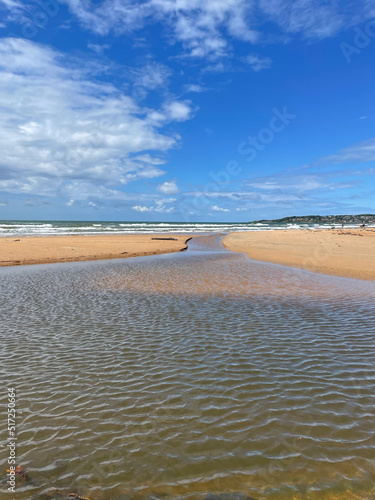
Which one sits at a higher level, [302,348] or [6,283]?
[6,283]

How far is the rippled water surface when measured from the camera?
409cm

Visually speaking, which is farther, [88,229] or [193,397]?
[88,229]

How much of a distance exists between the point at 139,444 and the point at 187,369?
2563 mm

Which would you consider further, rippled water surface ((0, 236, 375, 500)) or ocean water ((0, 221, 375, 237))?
ocean water ((0, 221, 375, 237))

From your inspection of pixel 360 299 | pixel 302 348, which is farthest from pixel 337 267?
pixel 302 348

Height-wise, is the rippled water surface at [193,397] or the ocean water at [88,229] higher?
the ocean water at [88,229]

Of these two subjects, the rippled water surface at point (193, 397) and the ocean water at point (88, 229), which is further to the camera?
the ocean water at point (88, 229)

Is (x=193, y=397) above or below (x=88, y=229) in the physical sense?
below

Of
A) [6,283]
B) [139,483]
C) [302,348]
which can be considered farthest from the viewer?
[6,283]

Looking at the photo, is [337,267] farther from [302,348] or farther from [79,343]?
[79,343]

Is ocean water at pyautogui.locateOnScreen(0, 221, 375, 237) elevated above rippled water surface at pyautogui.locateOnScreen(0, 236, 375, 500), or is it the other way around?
ocean water at pyautogui.locateOnScreen(0, 221, 375, 237)

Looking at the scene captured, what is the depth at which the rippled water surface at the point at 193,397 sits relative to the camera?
409 centimetres

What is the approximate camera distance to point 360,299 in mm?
13586

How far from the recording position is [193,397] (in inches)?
236
